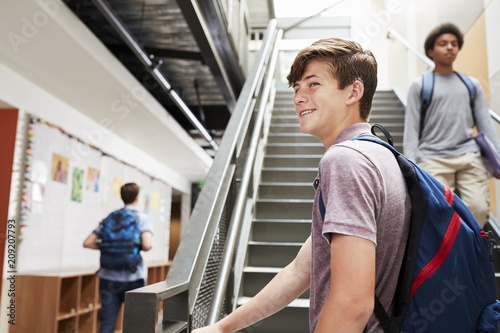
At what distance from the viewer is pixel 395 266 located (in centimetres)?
95

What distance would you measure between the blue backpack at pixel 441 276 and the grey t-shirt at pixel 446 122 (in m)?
2.38

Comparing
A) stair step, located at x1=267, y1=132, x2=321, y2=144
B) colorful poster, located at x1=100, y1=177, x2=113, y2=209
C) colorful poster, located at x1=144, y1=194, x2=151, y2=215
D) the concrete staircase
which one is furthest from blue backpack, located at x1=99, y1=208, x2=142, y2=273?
colorful poster, located at x1=144, y1=194, x2=151, y2=215

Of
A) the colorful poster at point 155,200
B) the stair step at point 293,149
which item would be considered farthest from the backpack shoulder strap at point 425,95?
the colorful poster at point 155,200

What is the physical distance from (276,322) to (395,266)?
190 centimetres

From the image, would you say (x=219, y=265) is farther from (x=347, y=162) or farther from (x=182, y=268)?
(x=347, y=162)

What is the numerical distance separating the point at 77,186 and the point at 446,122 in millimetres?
5697

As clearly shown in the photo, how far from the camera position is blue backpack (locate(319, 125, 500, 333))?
87 centimetres

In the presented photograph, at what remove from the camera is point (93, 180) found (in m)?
7.86

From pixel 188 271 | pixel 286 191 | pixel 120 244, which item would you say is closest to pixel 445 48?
pixel 286 191

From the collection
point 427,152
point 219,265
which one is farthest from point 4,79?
point 427,152

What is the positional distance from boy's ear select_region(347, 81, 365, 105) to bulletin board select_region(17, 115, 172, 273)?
540 cm

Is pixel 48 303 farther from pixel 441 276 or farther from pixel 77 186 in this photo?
pixel 441 276

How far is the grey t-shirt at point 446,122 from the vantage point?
322 cm

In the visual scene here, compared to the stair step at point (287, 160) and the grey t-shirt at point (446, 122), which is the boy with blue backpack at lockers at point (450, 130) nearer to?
the grey t-shirt at point (446, 122)
